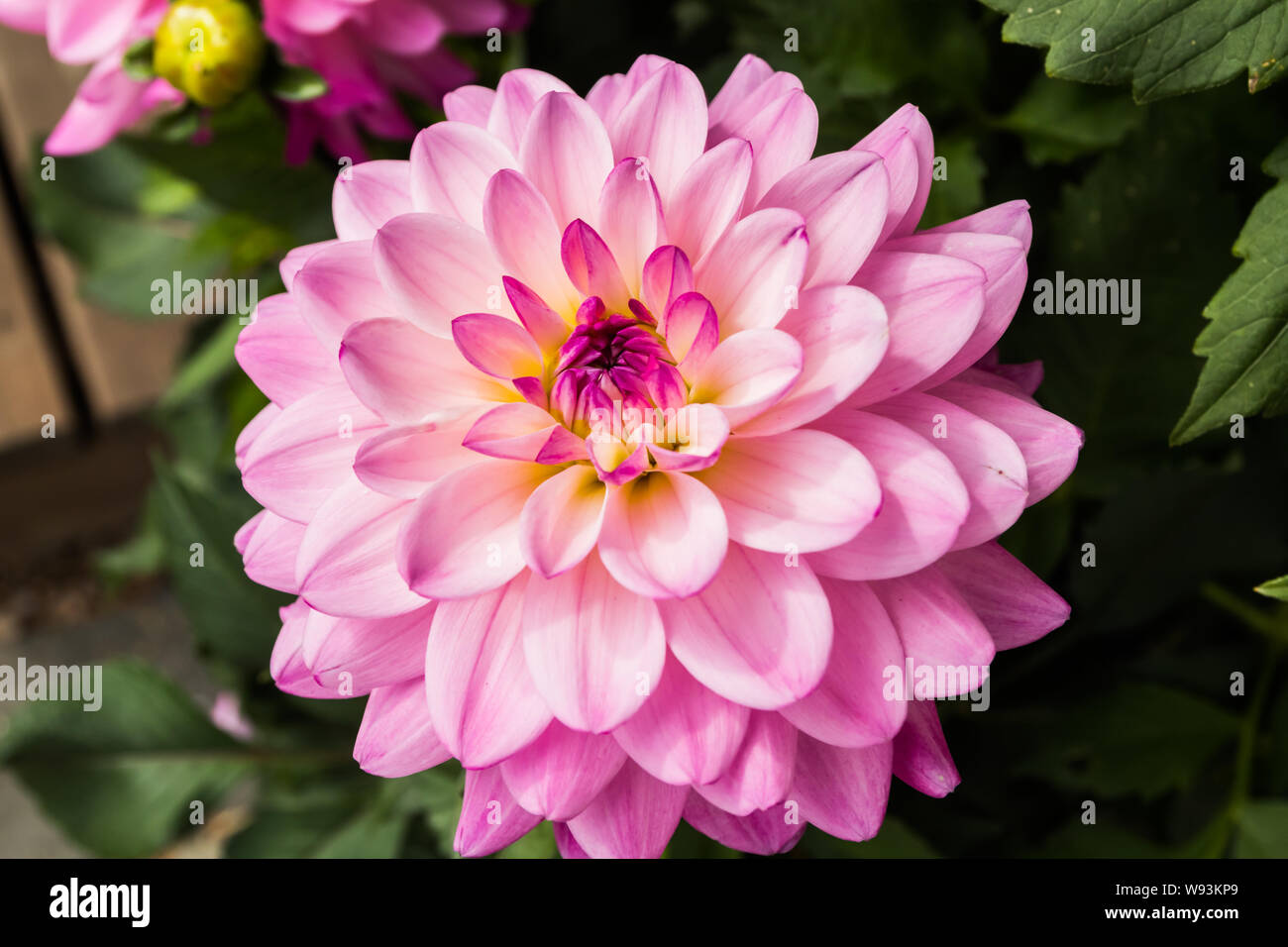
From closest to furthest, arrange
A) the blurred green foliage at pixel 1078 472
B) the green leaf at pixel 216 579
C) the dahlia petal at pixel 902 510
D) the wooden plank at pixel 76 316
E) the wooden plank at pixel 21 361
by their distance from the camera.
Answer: the dahlia petal at pixel 902 510, the blurred green foliage at pixel 1078 472, the green leaf at pixel 216 579, the wooden plank at pixel 76 316, the wooden plank at pixel 21 361

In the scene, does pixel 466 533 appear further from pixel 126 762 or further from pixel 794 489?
pixel 126 762

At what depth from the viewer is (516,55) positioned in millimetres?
621

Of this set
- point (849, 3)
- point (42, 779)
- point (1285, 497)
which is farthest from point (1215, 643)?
point (42, 779)

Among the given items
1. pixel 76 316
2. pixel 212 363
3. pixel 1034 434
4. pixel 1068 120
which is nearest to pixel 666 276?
pixel 1034 434

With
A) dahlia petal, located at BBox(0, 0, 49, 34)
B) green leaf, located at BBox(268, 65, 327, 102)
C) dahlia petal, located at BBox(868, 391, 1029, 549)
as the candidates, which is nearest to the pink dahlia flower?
dahlia petal, located at BBox(868, 391, 1029, 549)

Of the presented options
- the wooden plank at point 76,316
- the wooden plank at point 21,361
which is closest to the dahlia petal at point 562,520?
the wooden plank at point 76,316

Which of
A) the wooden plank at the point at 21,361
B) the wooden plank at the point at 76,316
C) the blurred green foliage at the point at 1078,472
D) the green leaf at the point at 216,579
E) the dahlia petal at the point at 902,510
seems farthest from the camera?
the wooden plank at the point at 21,361

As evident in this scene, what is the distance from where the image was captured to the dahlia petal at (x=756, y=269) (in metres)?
0.33

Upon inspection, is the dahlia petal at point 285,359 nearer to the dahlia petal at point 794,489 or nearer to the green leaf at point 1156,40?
the dahlia petal at point 794,489

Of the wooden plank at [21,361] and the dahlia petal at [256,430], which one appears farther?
the wooden plank at [21,361]

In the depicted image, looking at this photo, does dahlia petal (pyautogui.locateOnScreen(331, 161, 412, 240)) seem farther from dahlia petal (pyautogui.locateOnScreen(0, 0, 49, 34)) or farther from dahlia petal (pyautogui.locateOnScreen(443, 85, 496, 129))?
dahlia petal (pyautogui.locateOnScreen(0, 0, 49, 34))

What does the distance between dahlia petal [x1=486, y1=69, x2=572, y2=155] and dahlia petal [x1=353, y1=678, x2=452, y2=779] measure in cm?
19
